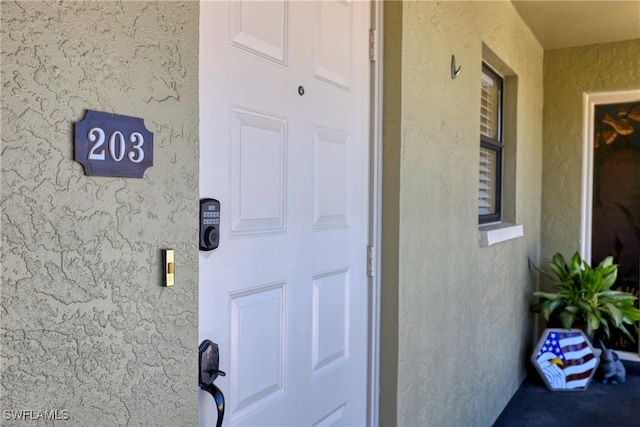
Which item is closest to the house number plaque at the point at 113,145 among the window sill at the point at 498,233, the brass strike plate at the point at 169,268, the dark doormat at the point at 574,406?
the brass strike plate at the point at 169,268

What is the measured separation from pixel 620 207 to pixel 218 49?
3.84 meters

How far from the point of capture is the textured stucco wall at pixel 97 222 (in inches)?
27.3

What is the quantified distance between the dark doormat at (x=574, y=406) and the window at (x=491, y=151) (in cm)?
121

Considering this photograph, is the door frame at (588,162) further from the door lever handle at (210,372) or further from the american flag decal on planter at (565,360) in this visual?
the door lever handle at (210,372)

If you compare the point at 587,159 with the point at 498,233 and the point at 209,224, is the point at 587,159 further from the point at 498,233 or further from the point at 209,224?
the point at 209,224

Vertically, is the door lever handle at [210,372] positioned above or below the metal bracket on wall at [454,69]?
below

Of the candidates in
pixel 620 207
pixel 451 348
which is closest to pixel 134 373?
pixel 451 348

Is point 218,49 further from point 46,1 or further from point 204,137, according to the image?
point 46,1

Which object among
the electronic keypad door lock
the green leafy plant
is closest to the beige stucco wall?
the green leafy plant

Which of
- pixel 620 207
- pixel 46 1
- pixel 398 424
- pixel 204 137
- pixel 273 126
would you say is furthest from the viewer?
pixel 620 207

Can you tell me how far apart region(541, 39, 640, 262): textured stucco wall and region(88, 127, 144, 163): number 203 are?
3854 millimetres

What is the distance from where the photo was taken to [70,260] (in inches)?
29.8

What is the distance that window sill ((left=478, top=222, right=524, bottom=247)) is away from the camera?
103 inches

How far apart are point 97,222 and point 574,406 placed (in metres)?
3.32
